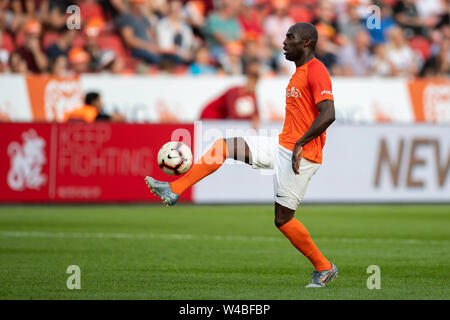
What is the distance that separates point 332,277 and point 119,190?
10.1 metres

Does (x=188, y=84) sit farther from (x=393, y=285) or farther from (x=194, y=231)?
(x=393, y=285)

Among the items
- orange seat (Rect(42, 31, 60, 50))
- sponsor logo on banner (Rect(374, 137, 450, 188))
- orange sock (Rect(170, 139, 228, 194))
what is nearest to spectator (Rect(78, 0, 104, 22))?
orange seat (Rect(42, 31, 60, 50))

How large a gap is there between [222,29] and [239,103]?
15.6 ft

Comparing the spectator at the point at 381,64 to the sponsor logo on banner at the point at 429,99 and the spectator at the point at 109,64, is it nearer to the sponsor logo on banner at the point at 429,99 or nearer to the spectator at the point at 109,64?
the sponsor logo on banner at the point at 429,99

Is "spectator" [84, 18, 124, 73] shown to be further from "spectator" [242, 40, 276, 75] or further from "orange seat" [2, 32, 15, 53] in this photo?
"spectator" [242, 40, 276, 75]

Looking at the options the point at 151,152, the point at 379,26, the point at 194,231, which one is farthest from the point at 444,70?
the point at 194,231

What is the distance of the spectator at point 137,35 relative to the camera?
21.0 meters

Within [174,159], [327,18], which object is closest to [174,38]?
[327,18]

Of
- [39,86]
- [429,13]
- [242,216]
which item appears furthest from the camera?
[429,13]

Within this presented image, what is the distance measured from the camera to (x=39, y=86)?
757 inches

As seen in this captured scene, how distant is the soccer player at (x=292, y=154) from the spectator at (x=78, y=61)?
1186 centimetres

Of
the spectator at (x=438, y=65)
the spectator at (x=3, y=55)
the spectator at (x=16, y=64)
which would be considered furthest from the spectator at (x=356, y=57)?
the spectator at (x=3, y=55)

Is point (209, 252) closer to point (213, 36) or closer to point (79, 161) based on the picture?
point (79, 161)

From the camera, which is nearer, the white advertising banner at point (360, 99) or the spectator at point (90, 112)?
the spectator at point (90, 112)
